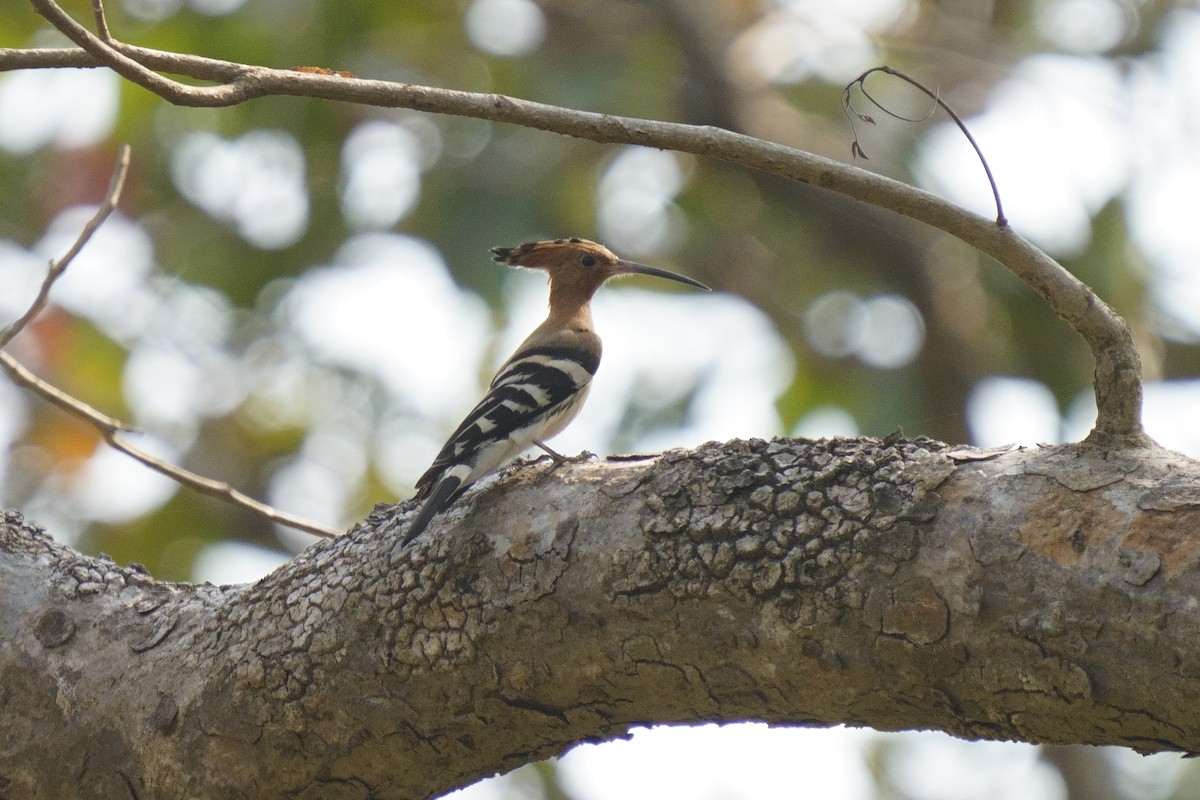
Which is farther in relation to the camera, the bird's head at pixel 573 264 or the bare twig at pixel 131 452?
the bird's head at pixel 573 264

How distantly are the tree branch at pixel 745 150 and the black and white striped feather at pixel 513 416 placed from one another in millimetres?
823

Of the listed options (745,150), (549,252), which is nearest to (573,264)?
(549,252)

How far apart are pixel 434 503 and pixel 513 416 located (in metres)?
0.94

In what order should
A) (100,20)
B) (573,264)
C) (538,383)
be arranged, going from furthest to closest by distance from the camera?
(573,264) < (538,383) < (100,20)

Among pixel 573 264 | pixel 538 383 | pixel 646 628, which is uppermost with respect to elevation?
pixel 573 264

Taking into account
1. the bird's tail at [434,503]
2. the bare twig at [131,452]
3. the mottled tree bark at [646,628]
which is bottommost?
the mottled tree bark at [646,628]

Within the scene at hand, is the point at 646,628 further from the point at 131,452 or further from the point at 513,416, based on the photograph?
the point at 131,452

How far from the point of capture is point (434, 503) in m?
2.49

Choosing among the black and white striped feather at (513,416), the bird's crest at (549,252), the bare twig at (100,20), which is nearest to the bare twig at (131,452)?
the black and white striped feather at (513,416)

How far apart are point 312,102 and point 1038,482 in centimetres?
752

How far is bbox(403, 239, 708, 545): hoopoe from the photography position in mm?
2826

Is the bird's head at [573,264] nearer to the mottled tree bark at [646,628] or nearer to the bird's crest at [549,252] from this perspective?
the bird's crest at [549,252]

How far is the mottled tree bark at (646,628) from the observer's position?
184 centimetres

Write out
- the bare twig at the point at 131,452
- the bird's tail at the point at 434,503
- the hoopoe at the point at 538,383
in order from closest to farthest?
the bird's tail at the point at 434,503 < the hoopoe at the point at 538,383 < the bare twig at the point at 131,452
